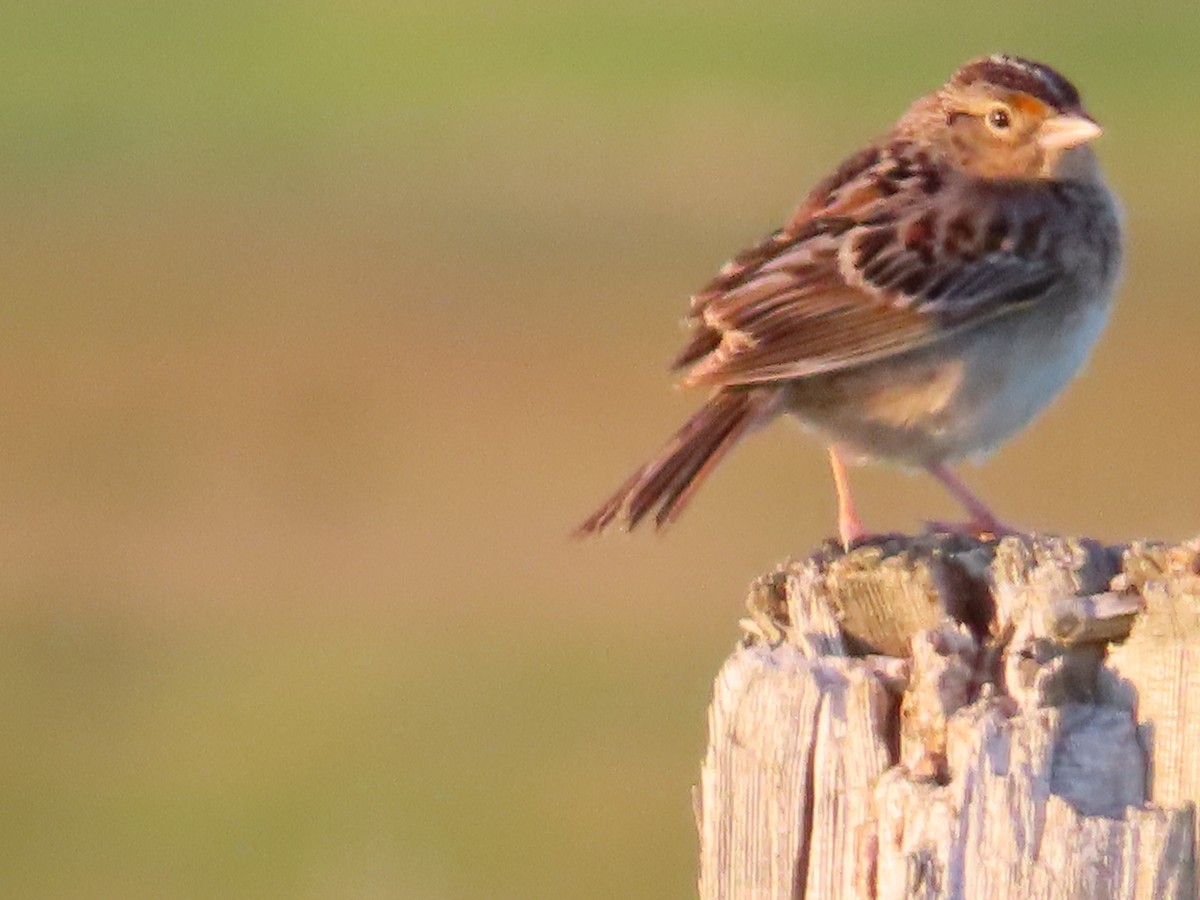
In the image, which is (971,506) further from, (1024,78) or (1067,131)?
(1024,78)

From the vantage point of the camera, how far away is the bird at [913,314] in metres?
7.42

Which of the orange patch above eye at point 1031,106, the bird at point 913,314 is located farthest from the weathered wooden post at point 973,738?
the orange patch above eye at point 1031,106

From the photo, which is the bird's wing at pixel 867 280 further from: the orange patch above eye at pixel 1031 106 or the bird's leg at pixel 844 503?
the bird's leg at pixel 844 503

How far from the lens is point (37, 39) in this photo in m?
34.8

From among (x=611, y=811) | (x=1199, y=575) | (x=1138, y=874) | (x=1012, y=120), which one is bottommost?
(x=611, y=811)

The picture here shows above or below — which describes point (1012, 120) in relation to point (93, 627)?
above

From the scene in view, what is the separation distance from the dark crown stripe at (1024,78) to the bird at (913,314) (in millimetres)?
17

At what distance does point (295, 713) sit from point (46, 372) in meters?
6.55

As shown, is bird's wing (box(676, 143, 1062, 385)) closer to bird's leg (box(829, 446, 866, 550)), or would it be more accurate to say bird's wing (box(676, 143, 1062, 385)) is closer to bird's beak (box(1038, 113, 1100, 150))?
bird's beak (box(1038, 113, 1100, 150))

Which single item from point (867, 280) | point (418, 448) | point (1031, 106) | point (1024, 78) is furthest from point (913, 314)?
point (418, 448)

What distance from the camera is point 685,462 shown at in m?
7.15

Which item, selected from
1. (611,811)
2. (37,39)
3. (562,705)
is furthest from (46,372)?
(37,39)

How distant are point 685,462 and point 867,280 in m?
0.80

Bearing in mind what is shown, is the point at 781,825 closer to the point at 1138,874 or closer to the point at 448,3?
the point at 1138,874
